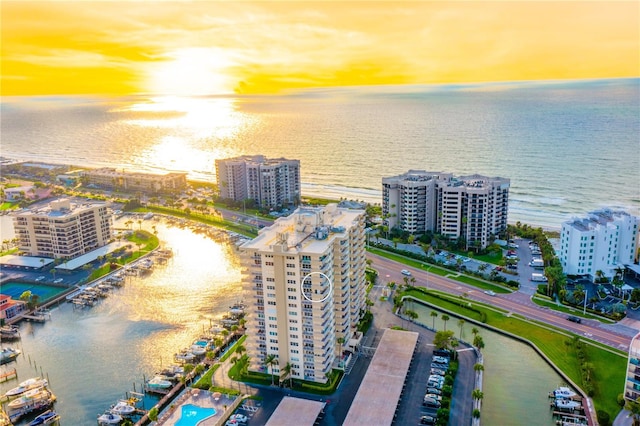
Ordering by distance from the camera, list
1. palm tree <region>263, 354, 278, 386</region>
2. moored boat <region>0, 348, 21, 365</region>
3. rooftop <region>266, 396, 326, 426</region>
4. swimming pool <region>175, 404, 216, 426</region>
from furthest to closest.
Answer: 1. moored boat <region>0, 348, 21, 365</region>
2. palm tree <region>263, 354, 278, 386</region>
3. swimming pool <region>175, 404, 216, 426</region>
4. rooftop <region>266, 396, 326, 426</region>

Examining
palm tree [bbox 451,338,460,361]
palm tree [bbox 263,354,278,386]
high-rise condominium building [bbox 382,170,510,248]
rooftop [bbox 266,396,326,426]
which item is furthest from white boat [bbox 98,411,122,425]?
high-rise condominium building [bbox 382,170,510,248]

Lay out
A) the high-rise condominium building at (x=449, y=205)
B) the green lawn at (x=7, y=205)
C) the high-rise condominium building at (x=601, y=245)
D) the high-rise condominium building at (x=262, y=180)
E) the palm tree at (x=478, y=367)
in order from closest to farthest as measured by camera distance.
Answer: the palm tree at (x=478, y=367) → the high-rise condominium building at (x=601, y=245) → the high-rise condominium building at (x=449, y=205) → the high-rise condominium building at (x=262, y=180) → the green lawn at (x=7, y=205)

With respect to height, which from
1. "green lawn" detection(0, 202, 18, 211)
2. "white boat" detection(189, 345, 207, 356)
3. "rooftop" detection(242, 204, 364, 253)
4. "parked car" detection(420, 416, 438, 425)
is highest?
"rooftop" detection(242, 204, 364, 253)

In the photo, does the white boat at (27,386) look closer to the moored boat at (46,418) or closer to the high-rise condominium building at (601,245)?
the moored boat at (46,418)

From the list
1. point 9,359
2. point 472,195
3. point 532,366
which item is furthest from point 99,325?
point 472,195

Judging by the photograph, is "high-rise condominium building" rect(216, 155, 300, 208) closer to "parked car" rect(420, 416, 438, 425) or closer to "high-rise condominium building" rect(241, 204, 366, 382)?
"high-rise condominium building" rect(241, 204, 366, 382)

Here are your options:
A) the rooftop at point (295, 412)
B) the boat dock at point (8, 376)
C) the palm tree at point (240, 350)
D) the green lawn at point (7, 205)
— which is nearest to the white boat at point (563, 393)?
the rooftop at point (295, 412)

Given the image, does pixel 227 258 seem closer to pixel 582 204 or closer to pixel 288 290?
pixel 288 290

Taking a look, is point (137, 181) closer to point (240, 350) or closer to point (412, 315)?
point (240, 350)
